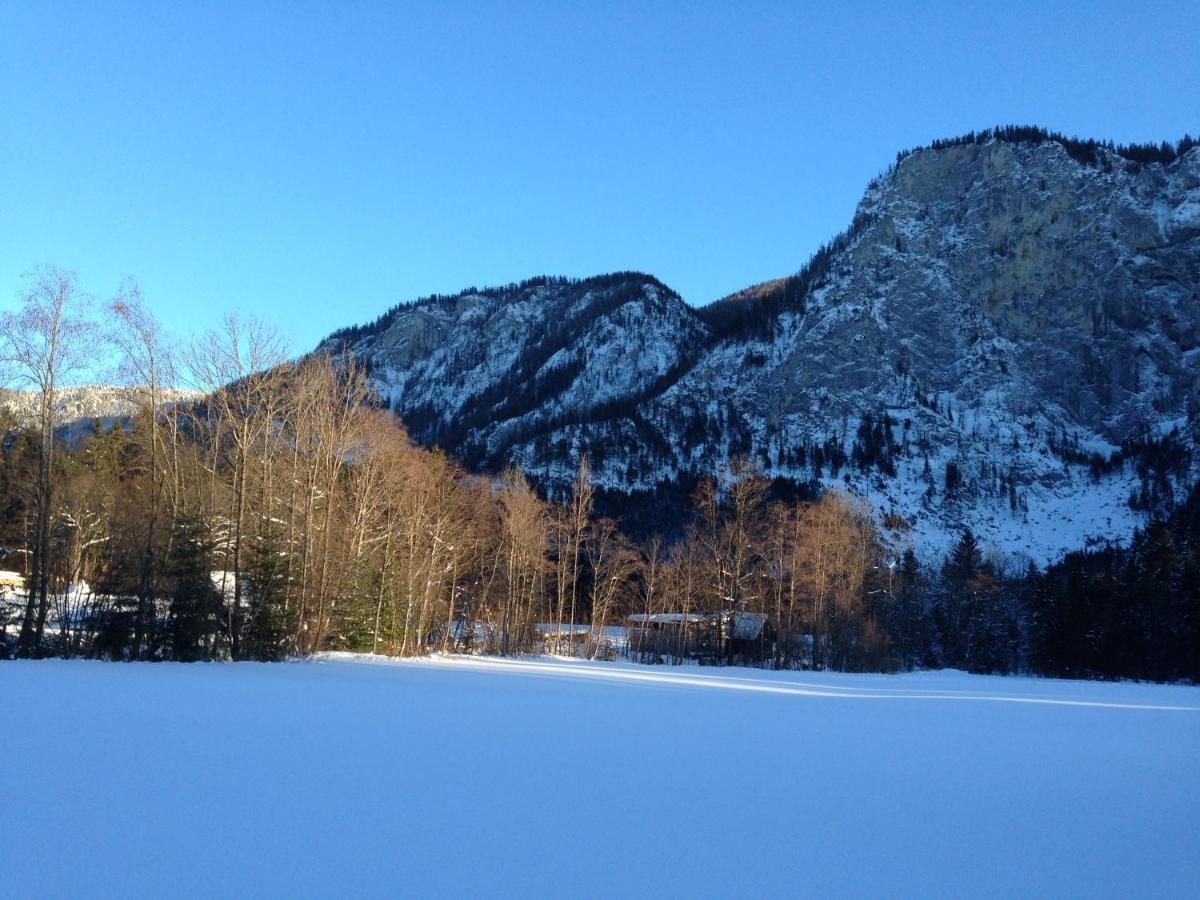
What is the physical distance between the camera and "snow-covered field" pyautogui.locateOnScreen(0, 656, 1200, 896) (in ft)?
13.3

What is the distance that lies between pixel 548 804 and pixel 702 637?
43448 millimetres

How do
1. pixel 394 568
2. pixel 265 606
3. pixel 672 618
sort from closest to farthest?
1. pixel 265 606
2. pixel 394 568
3. pixel 672 618

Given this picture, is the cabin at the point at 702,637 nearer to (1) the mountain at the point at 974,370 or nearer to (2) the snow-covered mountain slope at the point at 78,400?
(2) the snow-covered mountain slope at the point at 78,400

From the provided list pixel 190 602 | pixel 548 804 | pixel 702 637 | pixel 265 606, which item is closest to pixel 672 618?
pixel 702 637

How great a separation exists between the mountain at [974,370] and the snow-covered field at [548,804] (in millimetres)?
108581

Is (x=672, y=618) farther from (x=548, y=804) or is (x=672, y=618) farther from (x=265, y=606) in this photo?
(x=548, y=804)

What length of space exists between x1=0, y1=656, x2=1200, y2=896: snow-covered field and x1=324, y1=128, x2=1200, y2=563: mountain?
109 meters

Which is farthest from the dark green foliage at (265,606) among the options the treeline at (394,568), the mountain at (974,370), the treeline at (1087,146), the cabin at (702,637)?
the treeline at (1087,146)

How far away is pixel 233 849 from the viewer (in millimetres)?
4156

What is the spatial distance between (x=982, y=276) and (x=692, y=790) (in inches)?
6205

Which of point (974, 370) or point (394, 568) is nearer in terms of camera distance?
point (394, 568)

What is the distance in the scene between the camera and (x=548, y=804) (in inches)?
214

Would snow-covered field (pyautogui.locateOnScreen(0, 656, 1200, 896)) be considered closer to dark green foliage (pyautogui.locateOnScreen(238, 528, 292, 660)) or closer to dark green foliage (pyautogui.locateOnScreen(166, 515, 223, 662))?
dark green foliage (pyautogui.locateOnScreen(166, 515, 223, 662))

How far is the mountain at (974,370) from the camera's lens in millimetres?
120812
